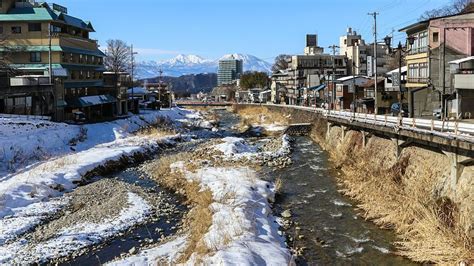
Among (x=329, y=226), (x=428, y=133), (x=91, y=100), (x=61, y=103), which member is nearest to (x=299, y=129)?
(x=91, y=100)

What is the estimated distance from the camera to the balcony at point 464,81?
3081 cm

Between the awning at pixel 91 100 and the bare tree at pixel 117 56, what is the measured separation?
99.3 feet

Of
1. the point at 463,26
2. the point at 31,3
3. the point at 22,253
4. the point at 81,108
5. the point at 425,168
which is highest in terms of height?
the point at 31,3

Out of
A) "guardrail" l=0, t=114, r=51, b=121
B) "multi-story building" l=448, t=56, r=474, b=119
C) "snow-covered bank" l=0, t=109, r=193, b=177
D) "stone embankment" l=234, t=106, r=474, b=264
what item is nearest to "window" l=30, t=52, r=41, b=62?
"snow-covered bank" l=0, t=109, r=193, b=177

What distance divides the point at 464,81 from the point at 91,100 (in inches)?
1540

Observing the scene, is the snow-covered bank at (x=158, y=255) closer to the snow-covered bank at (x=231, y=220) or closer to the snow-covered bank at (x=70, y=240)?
the snow-covered bank at (x=231, y=220)

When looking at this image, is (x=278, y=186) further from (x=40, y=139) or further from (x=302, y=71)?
(x=302, y=71)

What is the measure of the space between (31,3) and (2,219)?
132 ft

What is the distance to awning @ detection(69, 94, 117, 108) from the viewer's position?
1908 inches

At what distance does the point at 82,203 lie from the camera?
851 inches

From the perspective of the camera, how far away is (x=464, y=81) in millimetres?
31312

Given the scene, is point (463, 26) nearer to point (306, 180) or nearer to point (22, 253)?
point (306, 180)

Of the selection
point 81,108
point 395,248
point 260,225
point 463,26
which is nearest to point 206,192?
point 260,225

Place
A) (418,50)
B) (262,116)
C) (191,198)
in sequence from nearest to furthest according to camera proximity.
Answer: (191,198) → (418,50) → (262,116)
